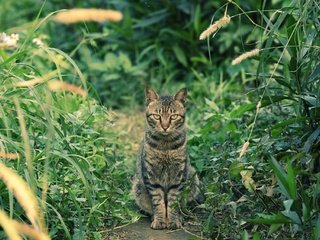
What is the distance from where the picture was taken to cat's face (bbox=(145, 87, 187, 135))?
584 centimetres

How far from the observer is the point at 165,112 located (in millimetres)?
5867

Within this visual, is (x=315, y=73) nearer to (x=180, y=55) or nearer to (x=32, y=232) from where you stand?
(x=32, y=232)

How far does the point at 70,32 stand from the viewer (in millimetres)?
9938

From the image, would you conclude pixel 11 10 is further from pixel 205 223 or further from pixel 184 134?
pixel 205 223

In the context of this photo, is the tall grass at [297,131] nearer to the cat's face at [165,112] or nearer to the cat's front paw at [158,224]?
the cat's face at [165,112]

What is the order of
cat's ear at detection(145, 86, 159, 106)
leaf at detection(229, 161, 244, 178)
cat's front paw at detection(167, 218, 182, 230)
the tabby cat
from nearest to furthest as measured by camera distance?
leaf at detection(229, 161, 244, 178) → cat's front paw at detection(167, 218, 182, 230) → the tabby cat → cat's ear at detection(145, 86, 159, 106)

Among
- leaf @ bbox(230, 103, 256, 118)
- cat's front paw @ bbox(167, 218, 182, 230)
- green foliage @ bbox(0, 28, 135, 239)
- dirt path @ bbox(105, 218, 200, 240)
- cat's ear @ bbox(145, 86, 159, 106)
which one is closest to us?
green foliage @ bbox(0, 28, 135, 239)

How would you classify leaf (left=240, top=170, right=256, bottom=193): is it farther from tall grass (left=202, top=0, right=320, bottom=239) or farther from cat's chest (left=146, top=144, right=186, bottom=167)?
cat's chest (left=146, top=144, right=186, bottom=167)

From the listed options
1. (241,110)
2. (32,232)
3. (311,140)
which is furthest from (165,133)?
(32,232)

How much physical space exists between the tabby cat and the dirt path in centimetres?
17

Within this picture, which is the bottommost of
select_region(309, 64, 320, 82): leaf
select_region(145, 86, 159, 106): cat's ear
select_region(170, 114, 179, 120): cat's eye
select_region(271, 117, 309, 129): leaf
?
select_region(170, 114, 179, 120): cat's eye

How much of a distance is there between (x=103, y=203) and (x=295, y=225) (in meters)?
1.35

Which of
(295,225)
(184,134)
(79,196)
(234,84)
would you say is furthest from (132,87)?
(295,225)

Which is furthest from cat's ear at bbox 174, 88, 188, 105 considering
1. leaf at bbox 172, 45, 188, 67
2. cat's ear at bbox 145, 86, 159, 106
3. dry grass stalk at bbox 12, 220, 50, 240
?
leaf at bbox 172, 45, 188, 67
